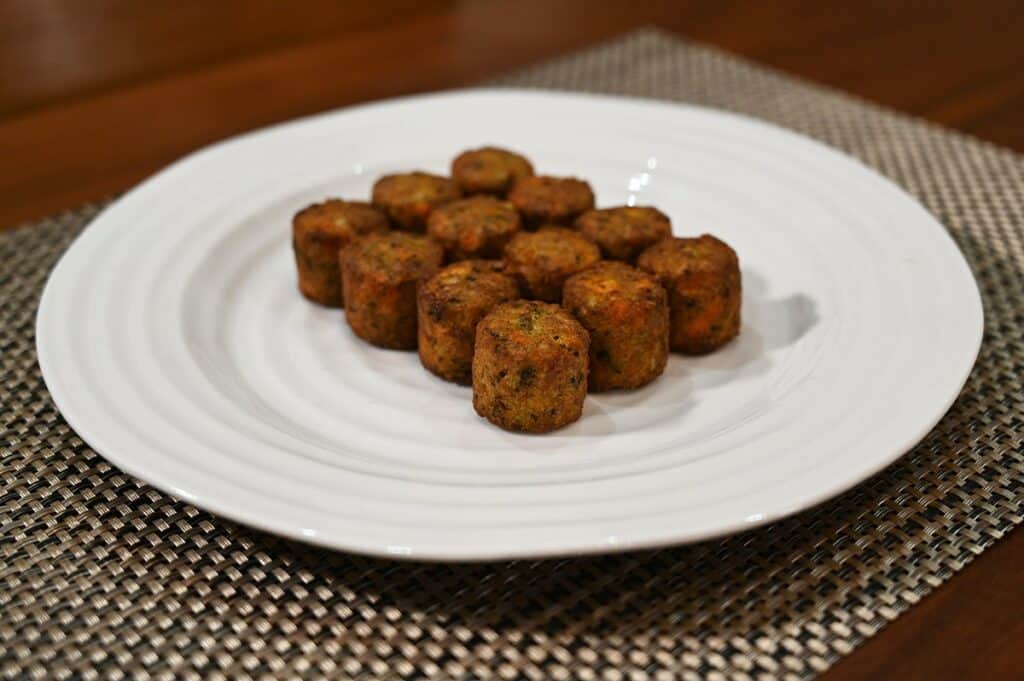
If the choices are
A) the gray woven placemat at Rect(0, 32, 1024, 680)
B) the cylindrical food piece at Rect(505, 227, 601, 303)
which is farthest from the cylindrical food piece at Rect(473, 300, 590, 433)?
the gray woven placemat at Rect(0, 32, 1024, 680)

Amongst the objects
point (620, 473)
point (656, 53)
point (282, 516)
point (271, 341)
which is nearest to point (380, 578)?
point (282, 516)

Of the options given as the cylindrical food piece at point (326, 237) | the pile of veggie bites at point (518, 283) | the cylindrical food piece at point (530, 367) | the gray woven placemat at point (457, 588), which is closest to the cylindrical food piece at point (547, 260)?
the pile of veggie bites at point (518, 283)

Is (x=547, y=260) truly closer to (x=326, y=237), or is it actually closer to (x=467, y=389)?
(x=467, y=389)

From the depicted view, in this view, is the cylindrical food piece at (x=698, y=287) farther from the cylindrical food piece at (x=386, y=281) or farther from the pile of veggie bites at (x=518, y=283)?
the cylindrical food piece at (x=386, y=281)

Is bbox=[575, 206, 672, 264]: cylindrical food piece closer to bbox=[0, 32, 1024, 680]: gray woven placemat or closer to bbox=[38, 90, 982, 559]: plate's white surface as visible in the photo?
bbox=[38, 90, 982, 559]: plate's white surface

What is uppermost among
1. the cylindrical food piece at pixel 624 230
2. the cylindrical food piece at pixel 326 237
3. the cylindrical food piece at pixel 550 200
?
the cylindrical food piece at pixel 624 230

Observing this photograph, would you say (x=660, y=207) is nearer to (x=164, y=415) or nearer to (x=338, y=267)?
(x=338, y=267)

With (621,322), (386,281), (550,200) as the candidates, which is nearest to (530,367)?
(621,322)
